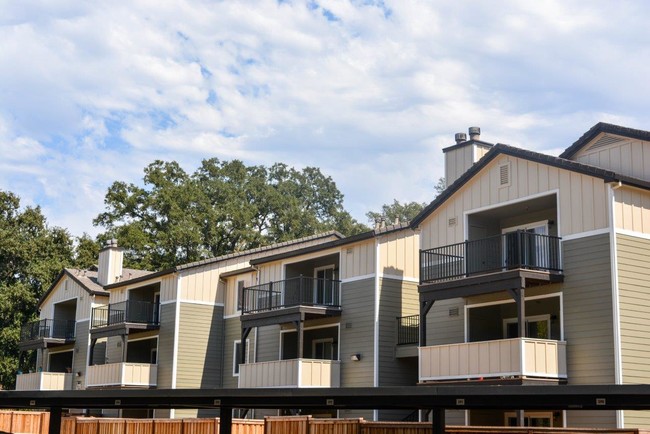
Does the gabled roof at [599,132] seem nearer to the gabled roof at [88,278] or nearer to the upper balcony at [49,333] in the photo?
the gabled roof at [88,278]

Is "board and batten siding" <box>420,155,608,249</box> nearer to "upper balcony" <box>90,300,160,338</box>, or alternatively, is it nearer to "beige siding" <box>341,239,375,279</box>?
"beige siding" <box>341,239,375,279</box>

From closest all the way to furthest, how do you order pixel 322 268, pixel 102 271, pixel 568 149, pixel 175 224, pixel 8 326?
pixel 568 149 < pixel 322 268 < pixel 102 271 < pixel 8 326 < pixel 175 224

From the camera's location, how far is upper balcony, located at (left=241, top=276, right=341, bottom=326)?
33844mm

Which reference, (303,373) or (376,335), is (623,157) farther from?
(303,373)

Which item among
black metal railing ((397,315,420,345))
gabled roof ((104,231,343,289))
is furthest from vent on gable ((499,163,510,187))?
gabled roof ((104,231,343,289))

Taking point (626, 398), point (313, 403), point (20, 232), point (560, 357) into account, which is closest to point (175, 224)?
point (20, 232)

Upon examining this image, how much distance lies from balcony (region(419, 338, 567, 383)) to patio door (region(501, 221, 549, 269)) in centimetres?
218

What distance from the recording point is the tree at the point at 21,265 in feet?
196

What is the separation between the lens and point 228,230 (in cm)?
7212

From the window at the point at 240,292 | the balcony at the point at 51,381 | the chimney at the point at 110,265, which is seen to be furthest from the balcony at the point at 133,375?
the chimney at the point at 110,265

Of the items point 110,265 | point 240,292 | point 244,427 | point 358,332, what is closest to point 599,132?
point 358,332

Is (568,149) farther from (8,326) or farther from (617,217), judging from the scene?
(8,326)

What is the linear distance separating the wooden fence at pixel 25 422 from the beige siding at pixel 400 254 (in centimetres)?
1228

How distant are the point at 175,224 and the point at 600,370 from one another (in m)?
48.3
